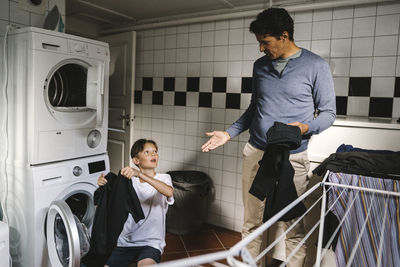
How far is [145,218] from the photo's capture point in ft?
5.82

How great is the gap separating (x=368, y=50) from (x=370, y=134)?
81cm

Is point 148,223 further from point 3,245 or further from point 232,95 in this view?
point 232,95

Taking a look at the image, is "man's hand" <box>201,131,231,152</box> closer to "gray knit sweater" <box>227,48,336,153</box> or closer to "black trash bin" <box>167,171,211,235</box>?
"gray knit sweater" <box>227,48,336,153</box>

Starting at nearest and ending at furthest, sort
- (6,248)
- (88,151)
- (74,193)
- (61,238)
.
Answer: (6,248)
(61,238)
(74,193)
(88,151)

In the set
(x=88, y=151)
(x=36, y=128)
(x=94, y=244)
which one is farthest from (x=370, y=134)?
(x=36, y=128)

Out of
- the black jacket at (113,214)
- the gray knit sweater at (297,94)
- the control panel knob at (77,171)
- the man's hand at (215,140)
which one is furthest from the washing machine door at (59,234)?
the gray knit sweater at (297,94)

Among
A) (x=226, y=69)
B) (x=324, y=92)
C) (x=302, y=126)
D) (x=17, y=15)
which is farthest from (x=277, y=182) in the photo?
(x=17, y=15)

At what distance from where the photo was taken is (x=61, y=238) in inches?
77.6

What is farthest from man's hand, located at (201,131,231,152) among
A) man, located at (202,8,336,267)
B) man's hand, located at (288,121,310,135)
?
man's hand, located at (288,121,310,135)

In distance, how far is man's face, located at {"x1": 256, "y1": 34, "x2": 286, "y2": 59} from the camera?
5.23 feet

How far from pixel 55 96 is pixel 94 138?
396 millimetres

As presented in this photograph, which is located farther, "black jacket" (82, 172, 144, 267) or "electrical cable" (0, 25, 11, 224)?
"electrical cable" (0, 25, 11, 224)

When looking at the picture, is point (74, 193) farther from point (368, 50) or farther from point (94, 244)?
point (368, 50)

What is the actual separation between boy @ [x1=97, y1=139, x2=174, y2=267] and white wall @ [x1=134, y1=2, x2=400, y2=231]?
1232 mm
